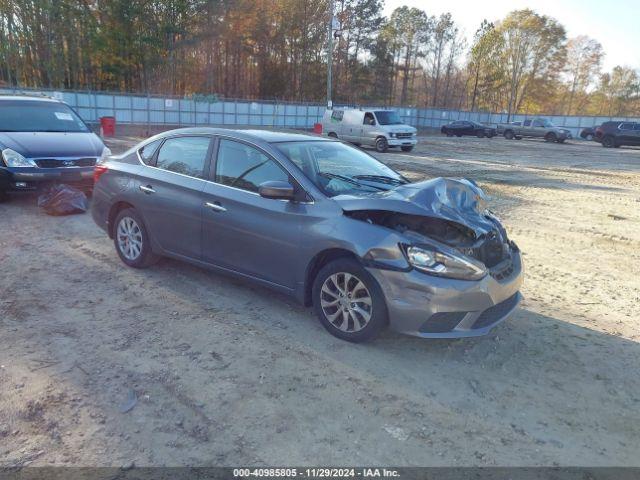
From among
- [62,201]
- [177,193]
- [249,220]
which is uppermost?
[177,193]

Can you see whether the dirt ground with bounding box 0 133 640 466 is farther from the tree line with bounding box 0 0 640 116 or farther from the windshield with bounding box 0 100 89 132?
the tree line with bounding box 0 0 640 116

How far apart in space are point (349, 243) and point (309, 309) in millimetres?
1071

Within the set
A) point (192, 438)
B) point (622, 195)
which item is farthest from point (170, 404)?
point (622, 195)

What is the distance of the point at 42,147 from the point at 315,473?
7543mm

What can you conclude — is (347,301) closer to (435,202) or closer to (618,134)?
(435,202)

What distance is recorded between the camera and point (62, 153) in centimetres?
820

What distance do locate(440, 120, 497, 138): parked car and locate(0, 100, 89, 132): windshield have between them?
34.6 meters

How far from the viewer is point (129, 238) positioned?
5492mm

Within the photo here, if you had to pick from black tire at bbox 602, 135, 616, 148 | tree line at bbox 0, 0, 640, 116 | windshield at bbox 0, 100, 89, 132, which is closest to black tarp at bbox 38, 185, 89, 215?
windshield at bbox 0, 100, 89, 132

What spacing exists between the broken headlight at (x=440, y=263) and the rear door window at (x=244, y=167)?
4.29 feet

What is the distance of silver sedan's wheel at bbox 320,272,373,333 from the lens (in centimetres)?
386

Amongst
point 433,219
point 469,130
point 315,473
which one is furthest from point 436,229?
point 469,130

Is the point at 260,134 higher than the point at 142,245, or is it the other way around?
the point at 260,134

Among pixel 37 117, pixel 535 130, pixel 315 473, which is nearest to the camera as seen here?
pixel 315 473
